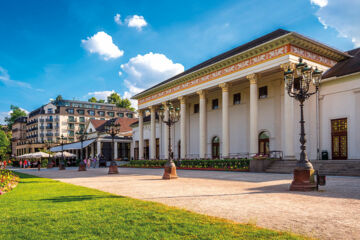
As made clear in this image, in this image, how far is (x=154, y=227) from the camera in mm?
5426

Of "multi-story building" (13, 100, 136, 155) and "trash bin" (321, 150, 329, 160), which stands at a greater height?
"multi-story building" (13, 100, 136, 155)

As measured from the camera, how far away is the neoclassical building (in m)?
23.2

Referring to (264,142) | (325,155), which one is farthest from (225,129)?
(325,155)

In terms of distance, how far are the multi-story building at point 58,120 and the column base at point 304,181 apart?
78578 mm

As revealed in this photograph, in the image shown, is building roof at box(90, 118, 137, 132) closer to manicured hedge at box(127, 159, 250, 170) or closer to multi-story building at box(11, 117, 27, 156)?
manicured hedge at box(127, 159, 250, 170)

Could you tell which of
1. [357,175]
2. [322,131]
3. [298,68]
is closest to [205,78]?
[322,131]

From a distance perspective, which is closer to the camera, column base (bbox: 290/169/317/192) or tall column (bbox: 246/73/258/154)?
column base (bbox: 290/169/317/192)

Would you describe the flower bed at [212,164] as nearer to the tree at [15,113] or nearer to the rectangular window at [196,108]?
the rectangular window at [196,108]

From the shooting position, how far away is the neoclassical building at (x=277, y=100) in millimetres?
23172

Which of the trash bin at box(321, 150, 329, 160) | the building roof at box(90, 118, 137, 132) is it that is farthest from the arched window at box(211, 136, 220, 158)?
the building roof at box(90, 118, 137, 132)

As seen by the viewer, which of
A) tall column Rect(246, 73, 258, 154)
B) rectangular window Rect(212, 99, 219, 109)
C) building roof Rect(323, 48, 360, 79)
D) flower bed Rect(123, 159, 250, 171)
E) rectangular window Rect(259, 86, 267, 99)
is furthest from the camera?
rectangular window Rect(212, 99, 219, 109)

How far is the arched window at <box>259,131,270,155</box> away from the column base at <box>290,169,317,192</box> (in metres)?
18.6

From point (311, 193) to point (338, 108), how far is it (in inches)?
656

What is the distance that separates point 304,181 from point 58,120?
82815mm
